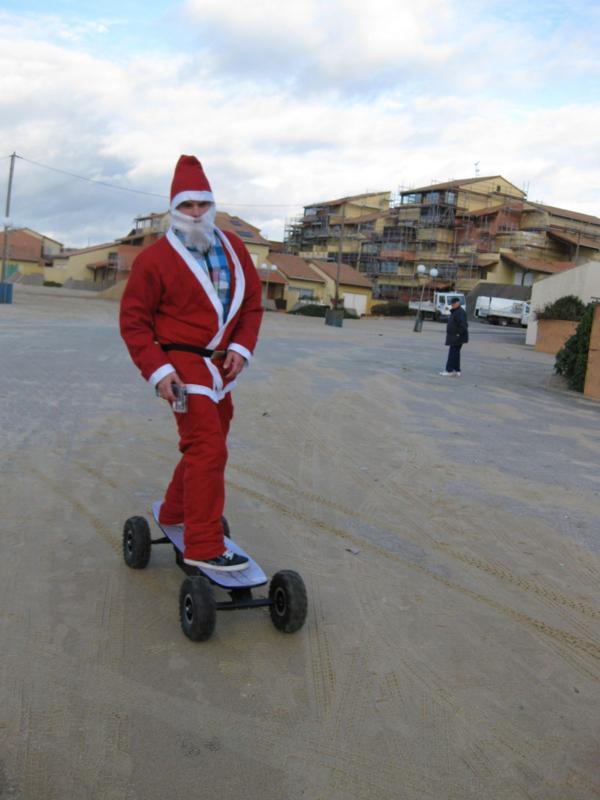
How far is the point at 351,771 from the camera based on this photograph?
2592mm

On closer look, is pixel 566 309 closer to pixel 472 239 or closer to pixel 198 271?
pixel 198 271

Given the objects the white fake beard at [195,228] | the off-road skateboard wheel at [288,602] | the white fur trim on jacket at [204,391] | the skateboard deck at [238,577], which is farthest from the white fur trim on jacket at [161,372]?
the off-road skateboard wheel at [288,602]

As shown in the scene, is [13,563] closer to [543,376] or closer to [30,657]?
[30,657]

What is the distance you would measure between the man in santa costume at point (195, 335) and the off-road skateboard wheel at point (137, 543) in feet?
1.73

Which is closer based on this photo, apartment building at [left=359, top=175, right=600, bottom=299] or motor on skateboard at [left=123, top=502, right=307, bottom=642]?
motor on skateboard at [left=123, top=502, right=307, bottom=642]

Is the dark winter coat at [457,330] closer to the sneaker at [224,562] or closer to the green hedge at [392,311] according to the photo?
the sneaker at [224,562]

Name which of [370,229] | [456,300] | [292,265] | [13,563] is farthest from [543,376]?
[370,229]

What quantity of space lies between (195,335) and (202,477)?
689 millimetres

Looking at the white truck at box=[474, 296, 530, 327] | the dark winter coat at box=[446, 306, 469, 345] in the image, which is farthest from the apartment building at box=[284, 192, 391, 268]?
the dark winter coat at box=[446, 306, 469, 345]

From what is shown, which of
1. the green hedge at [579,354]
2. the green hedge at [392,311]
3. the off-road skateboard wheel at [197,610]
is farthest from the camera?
the green hedge at [392,311]

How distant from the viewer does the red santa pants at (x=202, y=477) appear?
3.64 metres

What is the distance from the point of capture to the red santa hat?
3781mm

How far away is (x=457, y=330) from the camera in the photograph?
16.0 m

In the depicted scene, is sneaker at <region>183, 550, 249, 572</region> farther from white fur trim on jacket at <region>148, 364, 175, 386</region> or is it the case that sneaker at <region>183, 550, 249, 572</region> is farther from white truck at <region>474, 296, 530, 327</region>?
white truck at <region>474, 296, 530, 327</region>
